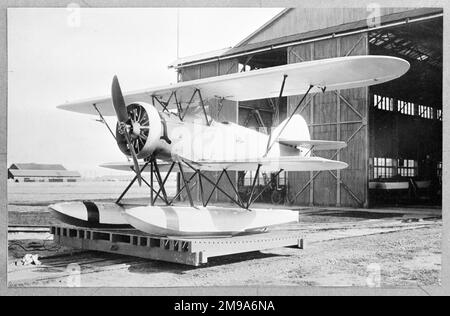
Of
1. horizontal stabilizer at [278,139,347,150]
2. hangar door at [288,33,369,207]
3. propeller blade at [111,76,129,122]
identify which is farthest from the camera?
hangar door at [288,33,369,207]

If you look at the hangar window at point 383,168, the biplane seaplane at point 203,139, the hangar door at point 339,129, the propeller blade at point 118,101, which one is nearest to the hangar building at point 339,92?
the hangar door at point 339,129

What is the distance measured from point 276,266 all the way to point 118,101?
377 cm

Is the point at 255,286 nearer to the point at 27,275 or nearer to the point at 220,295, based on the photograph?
the point at 220,295

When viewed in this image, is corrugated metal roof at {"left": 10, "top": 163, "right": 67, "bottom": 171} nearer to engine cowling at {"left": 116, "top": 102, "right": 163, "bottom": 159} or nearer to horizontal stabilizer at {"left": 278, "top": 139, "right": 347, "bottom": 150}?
engine cowling at {"left": 116, "top": 102, "right": 163, "bottom": 159}

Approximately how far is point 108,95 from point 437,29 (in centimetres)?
644

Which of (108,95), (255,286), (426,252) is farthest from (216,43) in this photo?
(426,252)

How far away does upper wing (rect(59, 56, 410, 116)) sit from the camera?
734 cm

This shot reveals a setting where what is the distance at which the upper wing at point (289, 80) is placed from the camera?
24.1 feet

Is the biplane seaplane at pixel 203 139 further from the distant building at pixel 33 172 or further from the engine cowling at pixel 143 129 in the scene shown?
the distant building at pixel 33 172

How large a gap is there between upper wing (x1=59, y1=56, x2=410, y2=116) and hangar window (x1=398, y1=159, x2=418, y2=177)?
59.1 feet

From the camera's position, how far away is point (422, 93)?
2059 cm

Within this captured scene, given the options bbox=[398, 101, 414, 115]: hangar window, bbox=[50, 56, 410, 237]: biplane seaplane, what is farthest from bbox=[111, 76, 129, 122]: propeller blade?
bbox=[398, 101, 414, 115]: hangar window

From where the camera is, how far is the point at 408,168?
25.6 metres

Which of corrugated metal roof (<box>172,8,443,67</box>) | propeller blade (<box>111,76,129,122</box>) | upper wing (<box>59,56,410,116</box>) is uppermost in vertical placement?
corrugated metal roof (<box>172,8,443,67</box>)
